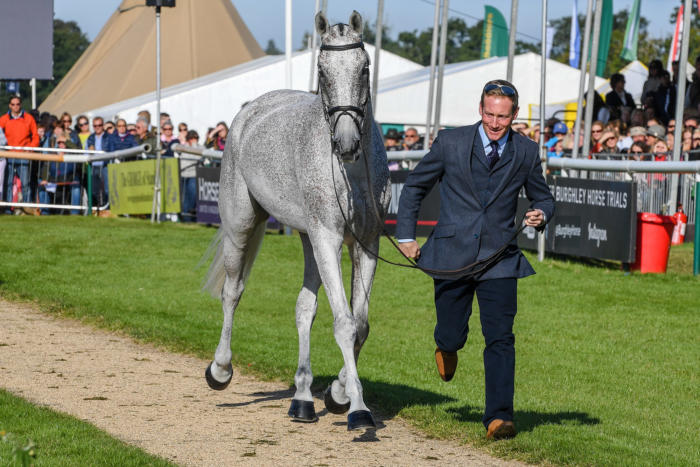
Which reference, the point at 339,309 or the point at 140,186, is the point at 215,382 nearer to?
the point at 339,309

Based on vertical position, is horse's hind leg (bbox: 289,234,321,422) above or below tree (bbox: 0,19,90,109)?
below

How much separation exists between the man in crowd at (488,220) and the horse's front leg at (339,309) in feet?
1.36

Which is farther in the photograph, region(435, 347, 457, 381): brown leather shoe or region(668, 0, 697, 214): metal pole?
region(668, 0, 697, 214): metal pole

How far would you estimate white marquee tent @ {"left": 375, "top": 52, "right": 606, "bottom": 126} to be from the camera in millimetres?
34969

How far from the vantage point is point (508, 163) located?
628cm

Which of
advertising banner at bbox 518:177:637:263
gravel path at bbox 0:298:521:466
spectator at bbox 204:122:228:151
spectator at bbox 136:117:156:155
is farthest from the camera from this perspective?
spectator at bbox 136:117:156:155

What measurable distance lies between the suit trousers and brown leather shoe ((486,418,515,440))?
0.16 ft

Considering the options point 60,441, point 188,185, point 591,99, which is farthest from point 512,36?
point 60,441

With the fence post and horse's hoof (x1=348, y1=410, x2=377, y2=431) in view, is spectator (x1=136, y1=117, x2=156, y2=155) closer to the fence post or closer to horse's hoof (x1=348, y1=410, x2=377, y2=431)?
the fence post

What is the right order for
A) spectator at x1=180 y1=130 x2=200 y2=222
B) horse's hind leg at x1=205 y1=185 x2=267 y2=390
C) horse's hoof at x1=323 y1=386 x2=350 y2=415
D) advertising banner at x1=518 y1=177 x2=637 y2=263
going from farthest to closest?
1. spectator at x1=180 y1=130 x2=200 y2=222
2. advertising banner at x1=518 y1=177 x2=637 y2=263
3. horse's hind leg at x1=205 y1=185 x2=267 y2=390
4. horse's hoof at x1=323 y1=386 x2=350 y2=415

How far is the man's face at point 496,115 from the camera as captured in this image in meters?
6.13

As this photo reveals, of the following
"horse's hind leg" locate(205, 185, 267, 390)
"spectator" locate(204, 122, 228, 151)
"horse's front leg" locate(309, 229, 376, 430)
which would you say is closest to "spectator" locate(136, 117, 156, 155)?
"spectator" locate(204, 122, 228, 151)

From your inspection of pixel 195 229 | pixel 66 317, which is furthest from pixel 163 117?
pixel 66 317

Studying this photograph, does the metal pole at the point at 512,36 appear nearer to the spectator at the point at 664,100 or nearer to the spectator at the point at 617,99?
the spectator at the point at 664,100
